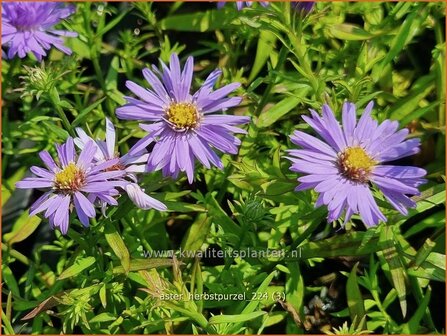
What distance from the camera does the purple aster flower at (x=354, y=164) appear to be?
0.99m

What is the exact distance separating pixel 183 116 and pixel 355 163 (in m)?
0.30

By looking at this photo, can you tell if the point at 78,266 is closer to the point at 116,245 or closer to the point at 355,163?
the point at 116,245

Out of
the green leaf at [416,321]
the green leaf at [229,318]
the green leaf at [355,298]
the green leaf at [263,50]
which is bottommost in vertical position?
the green leaf at [229,318]

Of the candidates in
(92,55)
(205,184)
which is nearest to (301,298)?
(205,184)

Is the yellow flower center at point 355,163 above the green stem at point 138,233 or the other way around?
the other way around

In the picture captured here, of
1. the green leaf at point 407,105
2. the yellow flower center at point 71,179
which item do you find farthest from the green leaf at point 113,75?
the green leaf at point 407,105

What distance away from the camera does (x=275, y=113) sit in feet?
4.43

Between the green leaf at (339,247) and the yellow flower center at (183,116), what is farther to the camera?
the green leaf at (339,247)

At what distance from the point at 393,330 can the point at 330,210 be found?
18.0 inches

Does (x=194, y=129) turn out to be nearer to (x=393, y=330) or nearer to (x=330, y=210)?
(x=330, y=210)

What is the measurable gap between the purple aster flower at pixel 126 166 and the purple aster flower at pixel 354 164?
0.24 metres

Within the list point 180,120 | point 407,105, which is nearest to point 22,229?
point 180,120

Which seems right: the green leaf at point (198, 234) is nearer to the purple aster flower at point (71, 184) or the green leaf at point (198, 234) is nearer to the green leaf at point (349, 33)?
the purple aster flower at point (71, 184)

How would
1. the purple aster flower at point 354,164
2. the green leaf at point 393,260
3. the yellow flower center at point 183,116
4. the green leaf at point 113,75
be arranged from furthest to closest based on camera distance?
the green leaf at point 113,75 < the green leaf at point 393,260 < the yellow flower center at point 183,116 < the purple aster flower at point 354,164
